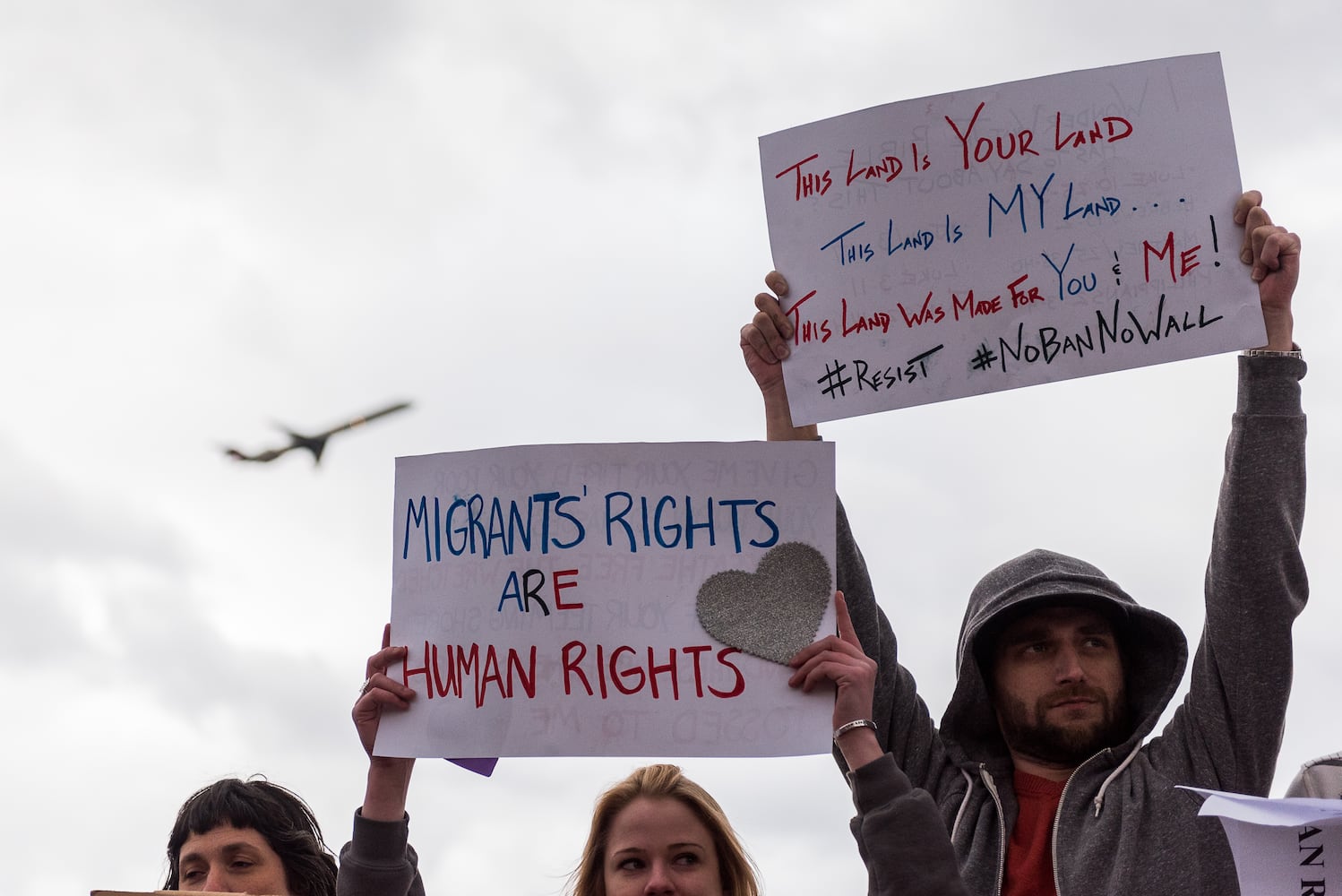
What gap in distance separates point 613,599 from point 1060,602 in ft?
4.00

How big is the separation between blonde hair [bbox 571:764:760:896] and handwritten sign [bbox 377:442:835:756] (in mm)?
747

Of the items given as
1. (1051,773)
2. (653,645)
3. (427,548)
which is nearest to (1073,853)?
(1051,773)

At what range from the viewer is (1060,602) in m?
4.15

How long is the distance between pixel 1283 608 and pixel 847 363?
117cm

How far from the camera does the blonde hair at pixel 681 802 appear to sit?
167 inches

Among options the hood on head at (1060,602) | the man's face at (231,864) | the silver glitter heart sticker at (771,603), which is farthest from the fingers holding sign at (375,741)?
the hood on head at (1060,602)

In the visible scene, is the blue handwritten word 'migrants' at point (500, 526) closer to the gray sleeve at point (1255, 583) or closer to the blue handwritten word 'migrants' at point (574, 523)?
the blue handwritten word 'migrants' at point (574, 523)

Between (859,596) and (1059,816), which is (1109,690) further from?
(859,596)

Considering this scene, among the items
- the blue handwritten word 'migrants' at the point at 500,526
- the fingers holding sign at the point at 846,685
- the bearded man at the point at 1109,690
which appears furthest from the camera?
the blue handwritten word 'migrants' at the point at 500,526

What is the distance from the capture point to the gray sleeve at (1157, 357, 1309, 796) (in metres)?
3.69

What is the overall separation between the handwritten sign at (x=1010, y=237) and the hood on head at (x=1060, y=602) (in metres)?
0.59

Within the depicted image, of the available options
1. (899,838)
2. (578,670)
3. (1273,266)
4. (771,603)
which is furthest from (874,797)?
(1273,266)

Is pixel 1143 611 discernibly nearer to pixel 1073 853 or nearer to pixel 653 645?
pixel 1073 853

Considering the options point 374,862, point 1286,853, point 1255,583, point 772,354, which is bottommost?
point 1286,853
